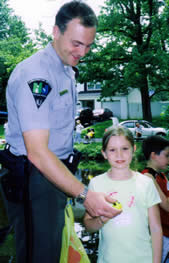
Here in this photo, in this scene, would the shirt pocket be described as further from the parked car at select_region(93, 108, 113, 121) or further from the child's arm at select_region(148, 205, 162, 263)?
the parked car at select_region(93, 108, 113, 121)

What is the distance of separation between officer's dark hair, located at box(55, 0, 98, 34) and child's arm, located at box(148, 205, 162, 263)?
142cm

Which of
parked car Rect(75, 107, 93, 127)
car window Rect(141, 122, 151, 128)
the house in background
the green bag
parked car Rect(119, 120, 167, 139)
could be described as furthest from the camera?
the house in background

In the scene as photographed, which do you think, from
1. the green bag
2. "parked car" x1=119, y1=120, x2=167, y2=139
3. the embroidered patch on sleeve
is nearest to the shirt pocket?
the embroidered patch on sleeve

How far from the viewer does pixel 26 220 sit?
2.05 m

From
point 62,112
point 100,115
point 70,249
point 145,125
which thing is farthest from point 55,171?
point 100,115

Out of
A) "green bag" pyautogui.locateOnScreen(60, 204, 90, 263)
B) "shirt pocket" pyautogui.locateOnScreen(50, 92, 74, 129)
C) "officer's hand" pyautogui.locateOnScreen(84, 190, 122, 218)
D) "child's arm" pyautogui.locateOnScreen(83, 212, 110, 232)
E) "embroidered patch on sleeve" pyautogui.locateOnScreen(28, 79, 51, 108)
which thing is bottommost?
"green bag" pyautogui.locateOnScreen(60, 204, 90, 263)

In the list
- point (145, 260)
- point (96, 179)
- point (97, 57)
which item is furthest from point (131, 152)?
point (97, 57)

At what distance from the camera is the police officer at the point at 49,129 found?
1811 millimetres

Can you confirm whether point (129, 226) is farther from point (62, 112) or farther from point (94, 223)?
point (62, 112)

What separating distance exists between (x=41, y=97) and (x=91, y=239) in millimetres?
3298

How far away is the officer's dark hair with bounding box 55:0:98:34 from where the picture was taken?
210 centimetres

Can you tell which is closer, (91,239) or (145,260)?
(145,260)

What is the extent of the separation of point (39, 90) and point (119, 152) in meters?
0.86

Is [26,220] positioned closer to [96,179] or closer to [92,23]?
[96,179]
